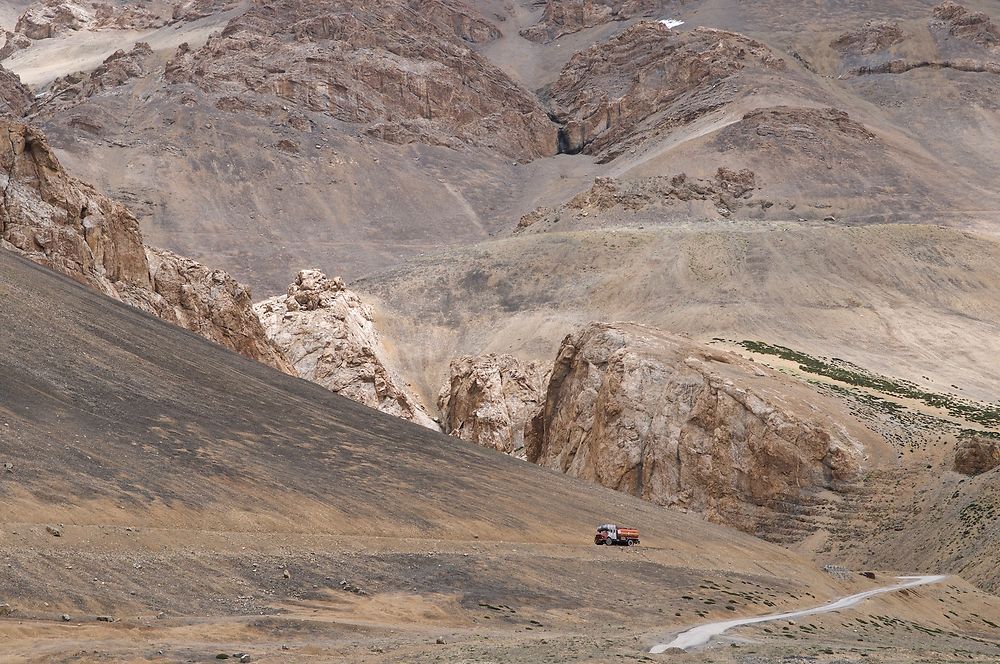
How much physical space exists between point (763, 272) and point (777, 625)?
59.9 meters

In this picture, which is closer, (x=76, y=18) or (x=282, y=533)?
(x=282, y=533)

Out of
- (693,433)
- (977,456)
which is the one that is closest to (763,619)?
(977,456)

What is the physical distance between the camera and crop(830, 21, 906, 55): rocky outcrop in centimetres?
14725

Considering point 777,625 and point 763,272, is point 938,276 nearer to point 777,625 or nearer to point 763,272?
point 763,272

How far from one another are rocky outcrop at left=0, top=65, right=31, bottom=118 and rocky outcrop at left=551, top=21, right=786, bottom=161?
230 feet

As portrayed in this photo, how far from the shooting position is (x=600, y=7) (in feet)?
601

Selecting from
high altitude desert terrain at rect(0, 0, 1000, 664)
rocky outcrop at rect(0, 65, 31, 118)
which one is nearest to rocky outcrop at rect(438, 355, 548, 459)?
high altitude desert terrain at rect(0, 0, 1000, 664)

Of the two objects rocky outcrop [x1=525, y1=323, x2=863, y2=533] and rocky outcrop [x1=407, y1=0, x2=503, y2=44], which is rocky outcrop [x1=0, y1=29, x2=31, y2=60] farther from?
rocky outcrop [x1=525, y1=323, x2=863, y2=533]

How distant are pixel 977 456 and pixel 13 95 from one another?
125468 millimetres

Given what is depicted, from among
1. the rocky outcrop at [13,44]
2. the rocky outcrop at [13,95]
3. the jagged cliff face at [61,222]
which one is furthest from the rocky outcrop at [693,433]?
the rocky outcrop at [13,44]

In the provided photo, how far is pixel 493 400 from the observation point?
60.8m

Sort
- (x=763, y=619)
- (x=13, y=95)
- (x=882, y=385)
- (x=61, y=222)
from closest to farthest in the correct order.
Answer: (x=763, y=619), (x=61, y=222), (x=882, y=385), (x=13, y=95)

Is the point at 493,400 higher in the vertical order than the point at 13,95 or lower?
lower

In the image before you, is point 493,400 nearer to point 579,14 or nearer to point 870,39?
point 870,39
